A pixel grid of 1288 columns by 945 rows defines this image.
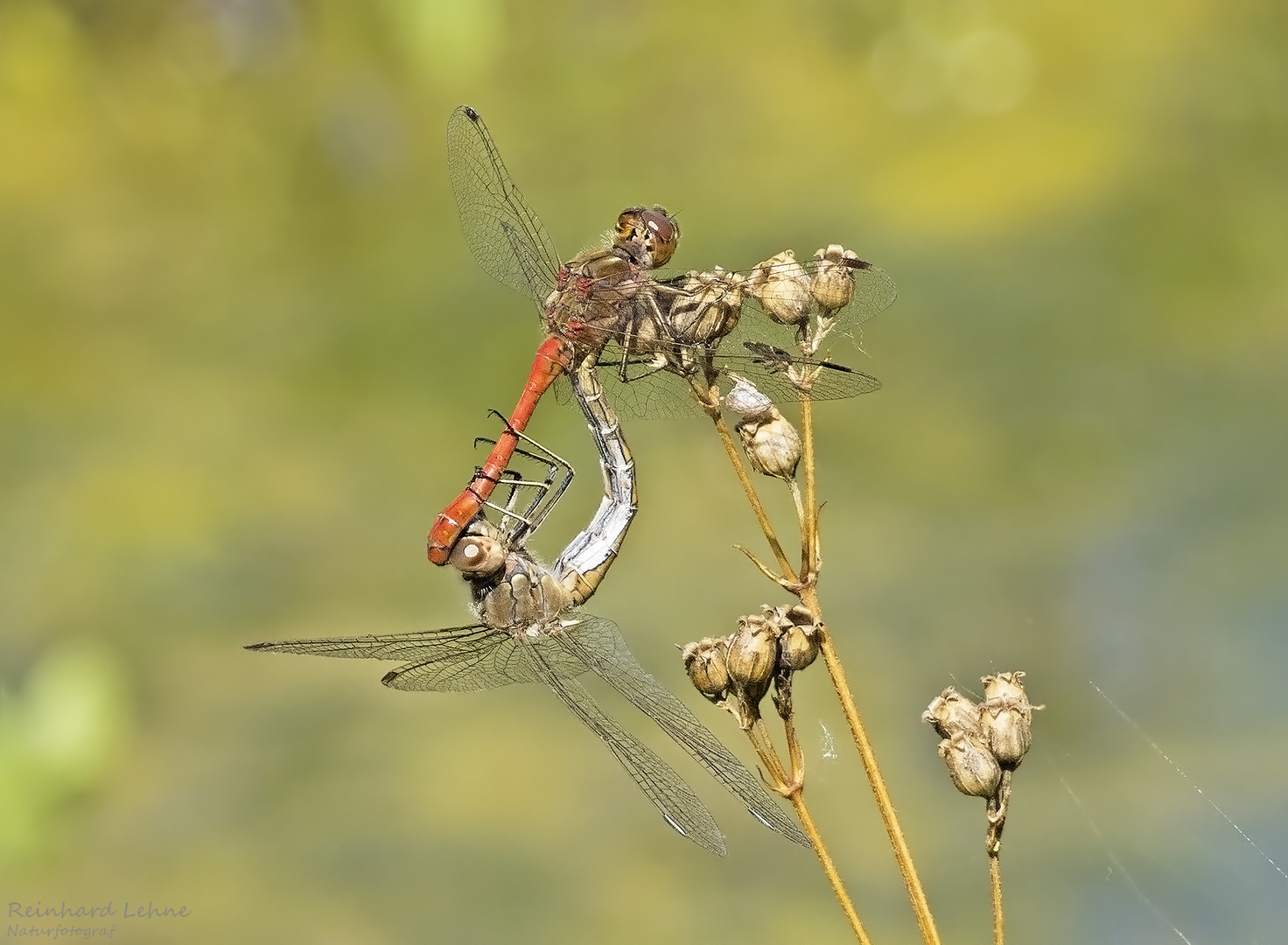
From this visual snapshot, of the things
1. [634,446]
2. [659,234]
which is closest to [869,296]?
[659,234]

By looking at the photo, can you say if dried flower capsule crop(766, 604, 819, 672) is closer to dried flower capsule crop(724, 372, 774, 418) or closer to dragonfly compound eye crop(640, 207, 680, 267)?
dried flower capsule crop(724, 372, 774, 418)

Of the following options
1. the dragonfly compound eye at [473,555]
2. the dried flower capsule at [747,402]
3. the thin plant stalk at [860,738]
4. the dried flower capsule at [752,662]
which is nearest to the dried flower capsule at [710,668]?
the dried flower capsule at [752,662]

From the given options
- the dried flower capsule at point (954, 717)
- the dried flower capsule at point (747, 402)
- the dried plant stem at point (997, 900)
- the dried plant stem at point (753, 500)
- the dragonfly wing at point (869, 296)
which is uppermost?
the dragonfly wing at point (869, 296)

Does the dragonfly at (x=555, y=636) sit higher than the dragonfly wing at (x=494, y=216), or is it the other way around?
the dragonfly wing at (x=494, y=216)

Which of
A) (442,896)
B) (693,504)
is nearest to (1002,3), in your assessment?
(693,504)

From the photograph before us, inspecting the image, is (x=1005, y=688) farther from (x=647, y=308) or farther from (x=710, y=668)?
(x=647, y=308)

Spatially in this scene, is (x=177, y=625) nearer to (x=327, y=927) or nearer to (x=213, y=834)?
(x=213, y=834)

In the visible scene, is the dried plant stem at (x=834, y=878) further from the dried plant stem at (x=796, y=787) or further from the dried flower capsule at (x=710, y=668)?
the dried flower capsule at (x=710, y=668)
